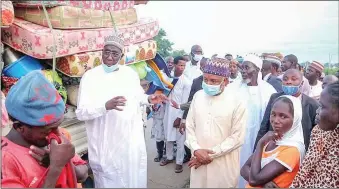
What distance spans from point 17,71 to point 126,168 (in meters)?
1.40

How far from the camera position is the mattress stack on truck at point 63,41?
339cm

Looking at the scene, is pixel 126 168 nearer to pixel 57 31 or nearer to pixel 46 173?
pixel 57 31

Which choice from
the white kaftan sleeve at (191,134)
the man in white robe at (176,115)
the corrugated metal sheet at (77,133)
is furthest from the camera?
the man in white robe at (176,115)

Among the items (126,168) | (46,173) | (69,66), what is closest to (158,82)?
(69,66)

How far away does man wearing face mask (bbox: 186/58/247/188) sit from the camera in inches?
110

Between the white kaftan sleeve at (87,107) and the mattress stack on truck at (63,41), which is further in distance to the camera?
the mattress stack on truck at (63,41)

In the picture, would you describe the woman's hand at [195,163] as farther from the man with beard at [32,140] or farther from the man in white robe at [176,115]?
the man in white robe at [176,115]

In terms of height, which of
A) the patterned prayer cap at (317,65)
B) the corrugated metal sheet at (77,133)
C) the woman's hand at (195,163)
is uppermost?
the patterned prayer cap at (317,65)

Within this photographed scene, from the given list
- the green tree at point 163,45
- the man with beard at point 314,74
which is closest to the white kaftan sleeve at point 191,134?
the man with beard at point 314,74

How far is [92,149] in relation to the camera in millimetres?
3357

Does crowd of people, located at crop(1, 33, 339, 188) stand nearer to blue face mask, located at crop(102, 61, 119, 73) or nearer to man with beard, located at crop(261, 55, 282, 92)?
blue face mask, located at crop(102, 61, 119, 73)

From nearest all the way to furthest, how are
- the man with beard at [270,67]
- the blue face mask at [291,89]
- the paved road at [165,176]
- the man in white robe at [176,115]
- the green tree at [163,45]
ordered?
the blue face mask at [291,89] → the paved road at [165,176] → the man with beard at [270,67] → the man in white robe at [176,115] → the green tree at [163,45]

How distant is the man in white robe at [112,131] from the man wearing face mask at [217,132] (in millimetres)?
664

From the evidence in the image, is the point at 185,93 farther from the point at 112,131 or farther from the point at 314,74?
the point at 112,131
